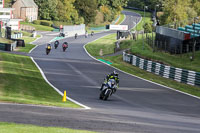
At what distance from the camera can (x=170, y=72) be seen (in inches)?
1513

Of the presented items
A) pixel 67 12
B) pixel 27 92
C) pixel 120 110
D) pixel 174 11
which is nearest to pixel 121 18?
pixel 67 12

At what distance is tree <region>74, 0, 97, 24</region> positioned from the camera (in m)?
152

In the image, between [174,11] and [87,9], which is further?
[87,9]

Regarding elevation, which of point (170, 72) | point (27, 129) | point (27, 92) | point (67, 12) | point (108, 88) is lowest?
→ point (170, 72)

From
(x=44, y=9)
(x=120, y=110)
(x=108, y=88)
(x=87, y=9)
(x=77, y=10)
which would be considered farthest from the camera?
(x=77, y=10)

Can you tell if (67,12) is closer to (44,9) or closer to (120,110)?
(44,9)

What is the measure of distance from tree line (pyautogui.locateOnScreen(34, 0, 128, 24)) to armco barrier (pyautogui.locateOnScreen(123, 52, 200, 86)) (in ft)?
301

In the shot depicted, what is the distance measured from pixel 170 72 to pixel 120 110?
19.3m

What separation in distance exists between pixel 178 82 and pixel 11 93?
17.3 meters

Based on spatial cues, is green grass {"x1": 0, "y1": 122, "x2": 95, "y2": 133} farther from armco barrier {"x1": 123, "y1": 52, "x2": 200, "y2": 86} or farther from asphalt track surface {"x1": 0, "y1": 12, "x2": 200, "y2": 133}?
armco barrier {"x1": 123, "y1": 52, "x2": 200, "y2": 86}

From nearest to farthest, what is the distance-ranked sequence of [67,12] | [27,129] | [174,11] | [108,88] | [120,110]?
1. [27,129]
2. [120,110]
3. [108,88]
4. [174,11]
5. [67,12]

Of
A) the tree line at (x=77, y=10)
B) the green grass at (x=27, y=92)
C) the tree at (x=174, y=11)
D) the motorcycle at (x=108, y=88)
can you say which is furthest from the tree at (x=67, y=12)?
the motorcycle at (x=108, y=88)

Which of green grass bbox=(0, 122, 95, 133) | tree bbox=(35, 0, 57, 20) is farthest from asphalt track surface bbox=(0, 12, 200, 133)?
tree bbox=(35, 0, 57, 20)

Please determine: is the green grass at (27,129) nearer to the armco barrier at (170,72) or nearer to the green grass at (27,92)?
the green grass at (27,92)
